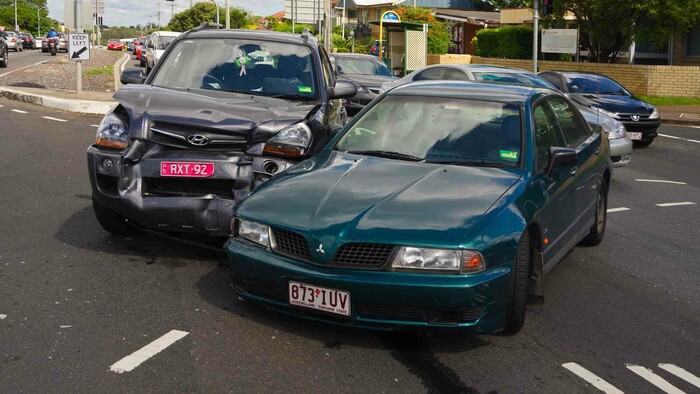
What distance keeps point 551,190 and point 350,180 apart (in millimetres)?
1396

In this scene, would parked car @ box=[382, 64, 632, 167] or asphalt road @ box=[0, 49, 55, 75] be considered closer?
parked car @ box=[382, 64, 632, 167]

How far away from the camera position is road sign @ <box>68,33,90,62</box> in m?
20.2

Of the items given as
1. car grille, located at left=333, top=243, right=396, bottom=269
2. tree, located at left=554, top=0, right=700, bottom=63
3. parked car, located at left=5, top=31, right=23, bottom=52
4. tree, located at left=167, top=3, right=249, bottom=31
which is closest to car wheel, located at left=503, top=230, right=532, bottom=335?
car grille, located at left=333, top=243, right=396, bottom=269

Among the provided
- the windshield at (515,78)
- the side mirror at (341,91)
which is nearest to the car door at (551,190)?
the side mirror at (341,91)

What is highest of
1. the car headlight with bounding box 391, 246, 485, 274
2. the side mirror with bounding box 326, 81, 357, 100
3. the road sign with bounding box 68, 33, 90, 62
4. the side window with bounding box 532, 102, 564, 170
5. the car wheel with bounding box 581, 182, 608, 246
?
the road sign with bounding box 68, 33, 90, 62

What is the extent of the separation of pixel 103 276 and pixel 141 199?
2.07 ft

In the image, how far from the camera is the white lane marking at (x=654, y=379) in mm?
4523

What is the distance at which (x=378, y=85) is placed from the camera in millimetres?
20062

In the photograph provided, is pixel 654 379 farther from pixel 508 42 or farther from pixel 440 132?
pixel 508 42

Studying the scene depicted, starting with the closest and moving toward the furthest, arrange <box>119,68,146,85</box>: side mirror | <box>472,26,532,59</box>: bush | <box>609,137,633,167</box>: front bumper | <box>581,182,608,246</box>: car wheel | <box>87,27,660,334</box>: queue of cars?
<box>87,27,660,334</box>: queue of cars < <box>581,182,608,246</box>: car wheel < <box>119,68,146,85</box>: side mirror < <box>609,137,633,167</box>: front bumper < <box>472,26,532,59</box>: bush

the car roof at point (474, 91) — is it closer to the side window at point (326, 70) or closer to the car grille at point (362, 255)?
the side window at point (326, 70)

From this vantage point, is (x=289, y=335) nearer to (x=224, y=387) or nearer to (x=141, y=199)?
(x=224, y=387)

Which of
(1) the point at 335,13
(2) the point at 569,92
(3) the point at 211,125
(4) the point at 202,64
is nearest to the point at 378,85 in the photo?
(2) the point at 569,92

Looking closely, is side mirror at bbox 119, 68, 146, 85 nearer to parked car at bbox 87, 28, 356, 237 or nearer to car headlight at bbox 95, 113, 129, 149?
parked car at bbox 87, 28, 356, 237
